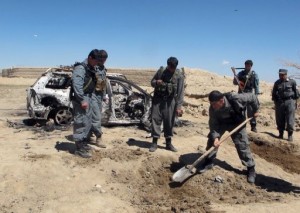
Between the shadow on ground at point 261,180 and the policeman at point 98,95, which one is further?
the policeman at point 98,95

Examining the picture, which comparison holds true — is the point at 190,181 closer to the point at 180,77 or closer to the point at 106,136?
the point at 180,77

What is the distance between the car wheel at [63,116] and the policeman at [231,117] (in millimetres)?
4073

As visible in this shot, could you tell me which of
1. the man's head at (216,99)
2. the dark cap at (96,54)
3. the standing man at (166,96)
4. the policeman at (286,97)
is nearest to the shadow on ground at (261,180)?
the standing man at (166,96)

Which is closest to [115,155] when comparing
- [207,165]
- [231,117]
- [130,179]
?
[130,179]

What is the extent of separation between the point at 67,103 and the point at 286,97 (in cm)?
517

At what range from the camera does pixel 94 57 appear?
6.23m

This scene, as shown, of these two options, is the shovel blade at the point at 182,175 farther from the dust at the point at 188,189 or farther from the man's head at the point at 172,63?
the man's head at the point at 172,63

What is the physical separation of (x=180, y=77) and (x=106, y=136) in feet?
7.49

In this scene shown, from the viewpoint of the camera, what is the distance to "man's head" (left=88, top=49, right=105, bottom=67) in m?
6.20

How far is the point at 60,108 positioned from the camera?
927cm

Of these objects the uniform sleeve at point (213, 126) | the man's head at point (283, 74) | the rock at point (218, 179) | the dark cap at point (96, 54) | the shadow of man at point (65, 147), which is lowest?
the rock at point (218, 179)

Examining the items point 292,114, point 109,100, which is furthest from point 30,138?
point 292,114

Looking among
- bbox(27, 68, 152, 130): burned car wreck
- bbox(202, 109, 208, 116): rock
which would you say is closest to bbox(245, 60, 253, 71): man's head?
bbox(27, 68, 152, 130): burned car wreck

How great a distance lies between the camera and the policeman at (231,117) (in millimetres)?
5812
